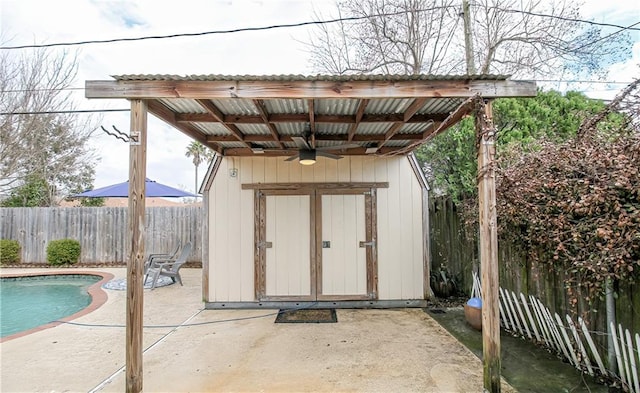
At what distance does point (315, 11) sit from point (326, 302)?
698 centimetres

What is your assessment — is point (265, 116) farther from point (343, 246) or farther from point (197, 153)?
point (197, 153)

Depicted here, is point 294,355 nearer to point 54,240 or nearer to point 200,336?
point 200,336

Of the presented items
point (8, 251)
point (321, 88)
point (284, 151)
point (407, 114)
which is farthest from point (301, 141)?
point (8, 251)

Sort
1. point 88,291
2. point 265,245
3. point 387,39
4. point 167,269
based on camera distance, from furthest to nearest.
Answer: point 387,39, point 167,269, point 88,291, point 265,245

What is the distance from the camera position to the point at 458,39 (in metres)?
8.06

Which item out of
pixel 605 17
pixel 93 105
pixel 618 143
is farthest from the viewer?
pixel 93 105

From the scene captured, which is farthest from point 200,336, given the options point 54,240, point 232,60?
point 54,240

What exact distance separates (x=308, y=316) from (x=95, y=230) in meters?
7.98

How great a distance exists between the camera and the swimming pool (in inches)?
193

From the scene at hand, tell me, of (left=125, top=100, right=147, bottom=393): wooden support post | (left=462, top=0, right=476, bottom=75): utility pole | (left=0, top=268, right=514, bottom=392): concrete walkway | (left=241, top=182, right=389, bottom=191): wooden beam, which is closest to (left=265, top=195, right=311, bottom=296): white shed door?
(left=241, top=182, right=389, bottom=191): wooden beam

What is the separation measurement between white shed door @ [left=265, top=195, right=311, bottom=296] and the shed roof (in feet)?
3.06

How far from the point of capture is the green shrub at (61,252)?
8.91m

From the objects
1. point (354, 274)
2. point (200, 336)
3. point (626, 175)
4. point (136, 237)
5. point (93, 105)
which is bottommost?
point (200, 336)

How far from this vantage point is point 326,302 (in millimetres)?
4945
